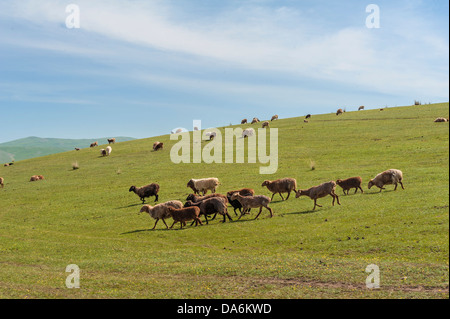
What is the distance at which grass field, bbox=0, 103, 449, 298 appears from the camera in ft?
43.4

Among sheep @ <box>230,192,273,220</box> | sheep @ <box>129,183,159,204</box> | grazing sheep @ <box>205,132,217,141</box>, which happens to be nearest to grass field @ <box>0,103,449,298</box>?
sheep @ <box>230,192,273,220</box>

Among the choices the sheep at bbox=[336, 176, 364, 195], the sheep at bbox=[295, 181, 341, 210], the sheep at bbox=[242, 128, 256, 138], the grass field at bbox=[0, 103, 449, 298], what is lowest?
the grass field at bbox=[0, 103, 449, 298]

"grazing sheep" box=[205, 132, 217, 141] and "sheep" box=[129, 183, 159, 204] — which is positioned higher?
"grazing sheep" box=[205, 132, 217, 141]

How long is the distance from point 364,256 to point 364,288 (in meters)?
3.83

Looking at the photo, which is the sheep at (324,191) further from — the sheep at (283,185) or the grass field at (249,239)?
the sheep at (283,185)

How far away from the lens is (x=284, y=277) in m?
13.8

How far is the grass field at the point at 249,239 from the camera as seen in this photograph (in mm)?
13219

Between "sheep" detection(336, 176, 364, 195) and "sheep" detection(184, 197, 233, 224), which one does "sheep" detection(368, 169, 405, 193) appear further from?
"sheep" detection(184, 197, 233, 224)

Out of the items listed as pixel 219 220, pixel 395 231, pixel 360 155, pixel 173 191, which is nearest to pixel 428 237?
pixel 395 231

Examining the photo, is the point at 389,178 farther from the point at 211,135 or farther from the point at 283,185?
the point at 211,135

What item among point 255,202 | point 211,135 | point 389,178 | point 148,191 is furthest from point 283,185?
point 211,135

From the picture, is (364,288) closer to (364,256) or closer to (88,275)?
(364,256)

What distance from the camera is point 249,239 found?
19.9m
